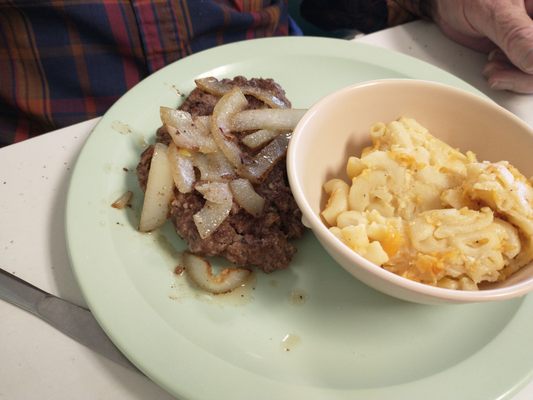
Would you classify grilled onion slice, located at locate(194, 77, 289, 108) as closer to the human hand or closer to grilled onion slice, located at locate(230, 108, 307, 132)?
grilled onion slice, located at locate(230, 108, 307, 132)

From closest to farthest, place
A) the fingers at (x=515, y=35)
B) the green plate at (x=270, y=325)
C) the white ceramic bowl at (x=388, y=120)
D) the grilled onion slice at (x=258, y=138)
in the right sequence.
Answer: the green plate at (x=270, y=325), the white ceramic bowl at (x=388, y=120), the grilled onion slice at (x=258, y=138), the fingers at (x=515, y=35)

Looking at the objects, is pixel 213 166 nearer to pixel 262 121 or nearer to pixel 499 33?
pixel 262 121

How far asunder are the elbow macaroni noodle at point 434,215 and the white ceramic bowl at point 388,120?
0.08m

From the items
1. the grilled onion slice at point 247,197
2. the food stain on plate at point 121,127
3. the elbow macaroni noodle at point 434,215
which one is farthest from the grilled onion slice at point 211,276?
the food stain on plate at point 121,127

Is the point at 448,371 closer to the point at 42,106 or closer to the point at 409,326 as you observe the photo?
the point at 409,326

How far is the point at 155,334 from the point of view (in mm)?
884

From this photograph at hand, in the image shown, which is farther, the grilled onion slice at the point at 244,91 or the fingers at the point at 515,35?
the fingers at the point at 515,35

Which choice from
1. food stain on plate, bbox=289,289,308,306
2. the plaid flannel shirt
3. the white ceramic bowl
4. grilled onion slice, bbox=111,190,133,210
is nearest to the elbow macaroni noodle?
the white ceramic bowl

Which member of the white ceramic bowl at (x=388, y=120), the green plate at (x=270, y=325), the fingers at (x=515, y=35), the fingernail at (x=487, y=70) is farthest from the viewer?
the fingernail at (x=487, y=70)

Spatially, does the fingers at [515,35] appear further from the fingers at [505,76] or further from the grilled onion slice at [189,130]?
the grilled onion slice at [189,130]

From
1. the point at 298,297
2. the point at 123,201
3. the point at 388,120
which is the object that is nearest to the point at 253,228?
the point at 298,297

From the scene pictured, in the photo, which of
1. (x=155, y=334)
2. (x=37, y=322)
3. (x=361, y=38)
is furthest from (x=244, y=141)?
(x=361, y=38)

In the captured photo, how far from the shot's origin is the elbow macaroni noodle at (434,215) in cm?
86

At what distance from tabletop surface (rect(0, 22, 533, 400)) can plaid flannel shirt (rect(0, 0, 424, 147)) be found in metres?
0.35
